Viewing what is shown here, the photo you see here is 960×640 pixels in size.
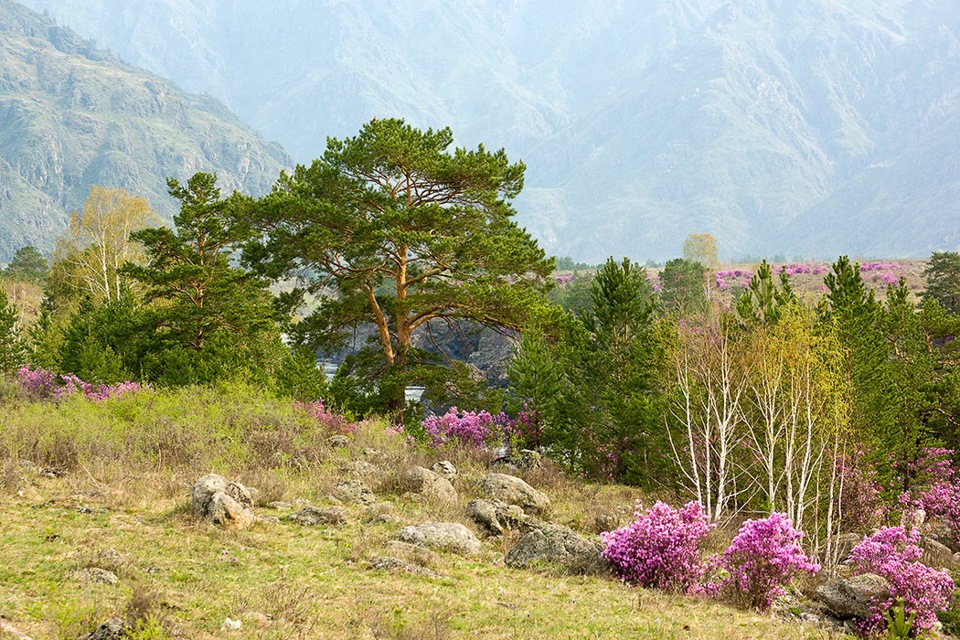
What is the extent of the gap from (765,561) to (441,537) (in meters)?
4.53

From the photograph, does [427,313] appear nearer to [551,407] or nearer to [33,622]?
[551,407]

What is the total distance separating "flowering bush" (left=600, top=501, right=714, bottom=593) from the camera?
31.6 feet

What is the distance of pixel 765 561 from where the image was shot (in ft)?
30.4

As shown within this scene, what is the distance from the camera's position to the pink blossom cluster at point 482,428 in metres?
22.8

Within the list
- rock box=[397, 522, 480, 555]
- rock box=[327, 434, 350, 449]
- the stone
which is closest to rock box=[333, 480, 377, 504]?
rock box=[397, 522, 480, 555]

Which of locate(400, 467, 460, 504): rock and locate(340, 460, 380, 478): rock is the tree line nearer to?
locate(400, 467, 460, 504): rock

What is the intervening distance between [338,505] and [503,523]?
2.92 m

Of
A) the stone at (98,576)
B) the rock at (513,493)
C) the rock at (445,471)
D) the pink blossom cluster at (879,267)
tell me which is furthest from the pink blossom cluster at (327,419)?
the pink blossom cluster at (879,267)

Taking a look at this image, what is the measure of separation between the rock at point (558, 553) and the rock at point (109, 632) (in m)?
5.64

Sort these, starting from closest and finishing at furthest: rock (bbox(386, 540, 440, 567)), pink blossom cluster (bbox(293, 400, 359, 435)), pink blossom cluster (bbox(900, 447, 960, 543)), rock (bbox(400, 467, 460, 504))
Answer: rock (bbox(386, 540, 440, 567)) → rock (bbox(400, 467, 460, 504)) → pink blossom cluster (bbox(293, 400, 359, 435)) → pink blossom cluster (bbox(900, 447, 960, 543))

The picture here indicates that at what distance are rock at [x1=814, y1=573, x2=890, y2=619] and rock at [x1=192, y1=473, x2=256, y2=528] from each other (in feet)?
27.1

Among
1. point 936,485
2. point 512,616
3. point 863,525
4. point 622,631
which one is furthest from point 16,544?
point 936,485

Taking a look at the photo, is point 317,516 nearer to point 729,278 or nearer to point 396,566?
point 396,566

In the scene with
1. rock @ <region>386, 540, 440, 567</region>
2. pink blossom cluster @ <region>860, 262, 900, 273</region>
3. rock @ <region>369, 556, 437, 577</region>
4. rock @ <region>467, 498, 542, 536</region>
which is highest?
pink blossom cluster @ <region>860, 262, 900, 273</region>
